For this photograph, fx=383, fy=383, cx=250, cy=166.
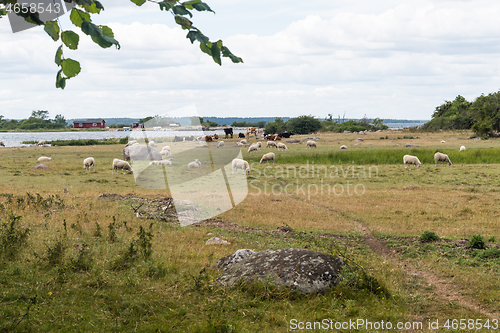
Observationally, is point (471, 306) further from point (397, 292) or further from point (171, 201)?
point (171, 201)

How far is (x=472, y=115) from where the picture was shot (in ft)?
303

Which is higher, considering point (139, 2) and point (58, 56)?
point (139, 2)

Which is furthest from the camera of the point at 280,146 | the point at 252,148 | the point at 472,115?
the point at 472,115

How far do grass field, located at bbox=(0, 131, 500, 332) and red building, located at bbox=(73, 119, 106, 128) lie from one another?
6686 inches

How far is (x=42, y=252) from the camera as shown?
868 centimetres

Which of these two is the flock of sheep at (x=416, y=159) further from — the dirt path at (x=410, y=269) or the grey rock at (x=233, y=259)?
the grey rock at (x=233, y=259)

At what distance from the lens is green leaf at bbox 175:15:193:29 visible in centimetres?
402

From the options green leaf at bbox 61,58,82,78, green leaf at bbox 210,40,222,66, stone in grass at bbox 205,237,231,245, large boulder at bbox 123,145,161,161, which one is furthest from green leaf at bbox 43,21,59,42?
large boulder at bbox 123,145,161,161

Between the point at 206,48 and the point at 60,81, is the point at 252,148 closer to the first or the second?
the point at 206,48

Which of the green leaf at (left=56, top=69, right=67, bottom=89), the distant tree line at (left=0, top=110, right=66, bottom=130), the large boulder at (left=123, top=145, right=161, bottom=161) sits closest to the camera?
the green leaf at (left=56, top=69, right=67, bottom=89)

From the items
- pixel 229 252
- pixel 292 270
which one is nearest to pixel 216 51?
pixel 292 270

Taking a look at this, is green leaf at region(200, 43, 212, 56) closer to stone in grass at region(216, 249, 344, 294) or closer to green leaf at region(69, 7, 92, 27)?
green leaf at region(69, 7, 92, 27)

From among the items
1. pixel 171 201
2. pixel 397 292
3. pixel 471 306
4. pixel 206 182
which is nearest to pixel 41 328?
pixel 397 292

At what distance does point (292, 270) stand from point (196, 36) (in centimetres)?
523
